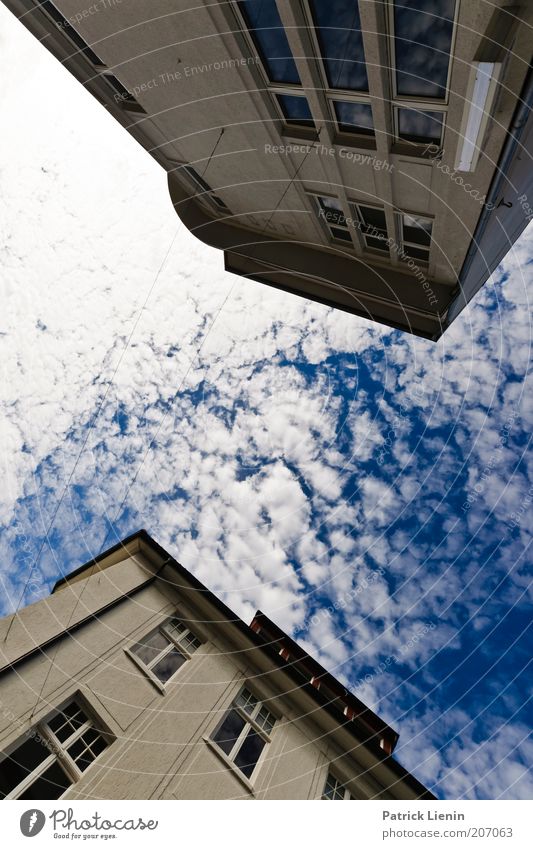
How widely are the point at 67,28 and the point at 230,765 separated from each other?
23.9m

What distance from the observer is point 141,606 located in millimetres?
13500

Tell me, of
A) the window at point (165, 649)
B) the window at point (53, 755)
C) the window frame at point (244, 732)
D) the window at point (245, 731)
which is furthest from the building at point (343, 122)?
the window at point (245, 731)

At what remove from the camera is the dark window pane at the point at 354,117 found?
9.80 metres

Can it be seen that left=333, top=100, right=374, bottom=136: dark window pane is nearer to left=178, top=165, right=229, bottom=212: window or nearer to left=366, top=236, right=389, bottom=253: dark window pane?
left=366, top=236, right=389, bottom=253: dark window pane

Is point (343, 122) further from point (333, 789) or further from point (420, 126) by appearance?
point (333, 789)

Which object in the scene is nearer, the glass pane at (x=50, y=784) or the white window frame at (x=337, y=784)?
the glass pane at (x=50, y=784)

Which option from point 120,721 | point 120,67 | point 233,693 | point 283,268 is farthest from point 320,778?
point 120,67

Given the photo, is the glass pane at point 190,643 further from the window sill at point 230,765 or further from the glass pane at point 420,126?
the glass pane at point 420,126

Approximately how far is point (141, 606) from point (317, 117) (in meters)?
15.5

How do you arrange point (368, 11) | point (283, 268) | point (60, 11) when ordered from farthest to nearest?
point (283, 268) → point (60, 11) → point (368, 11)

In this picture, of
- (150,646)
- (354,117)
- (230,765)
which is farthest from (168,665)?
(354,117)

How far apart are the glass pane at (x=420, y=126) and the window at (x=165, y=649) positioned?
15663 mm

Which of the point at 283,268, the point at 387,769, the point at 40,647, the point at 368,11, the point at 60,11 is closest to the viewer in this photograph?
the point at 368,11
